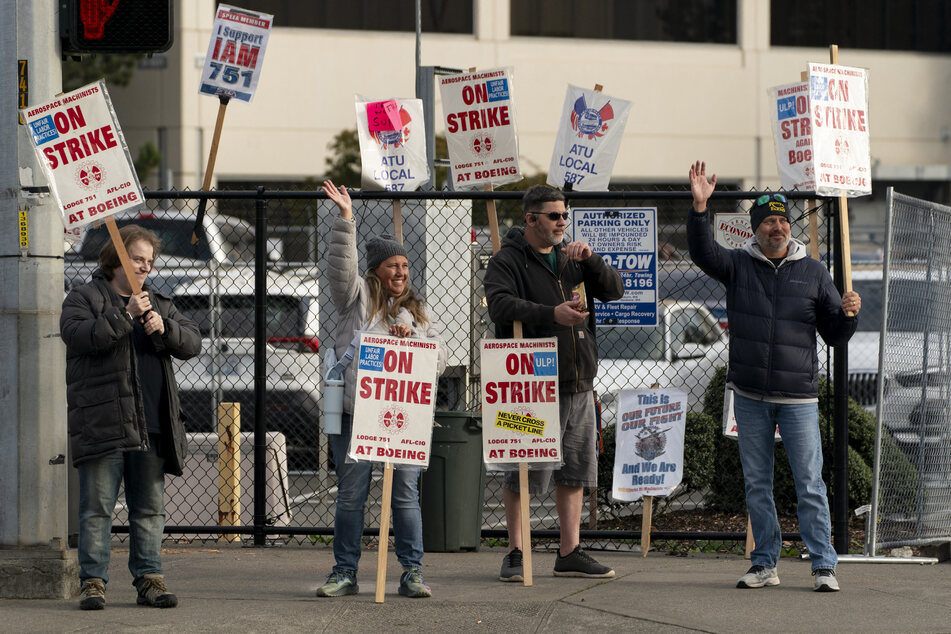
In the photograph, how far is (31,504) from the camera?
6.82m

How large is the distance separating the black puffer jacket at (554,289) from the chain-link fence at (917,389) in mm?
1992

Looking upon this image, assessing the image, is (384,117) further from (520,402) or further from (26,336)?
(26,336)

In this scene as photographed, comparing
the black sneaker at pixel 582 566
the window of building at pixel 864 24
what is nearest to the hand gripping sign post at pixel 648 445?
the black sneaker at pixel 582 566

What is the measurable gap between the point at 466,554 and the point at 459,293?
244cm

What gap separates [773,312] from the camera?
6.99m

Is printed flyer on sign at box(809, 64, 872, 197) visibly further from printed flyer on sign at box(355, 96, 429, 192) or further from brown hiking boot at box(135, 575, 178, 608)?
brown hiking boot at box(135, 575, 178, 608)

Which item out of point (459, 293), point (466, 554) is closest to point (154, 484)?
point (466, 554)

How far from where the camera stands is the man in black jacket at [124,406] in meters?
6.39

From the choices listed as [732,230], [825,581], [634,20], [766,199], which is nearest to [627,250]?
[732,230]

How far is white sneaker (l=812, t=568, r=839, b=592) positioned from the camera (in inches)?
275

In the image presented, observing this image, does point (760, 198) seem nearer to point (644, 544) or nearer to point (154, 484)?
point (644, 544)

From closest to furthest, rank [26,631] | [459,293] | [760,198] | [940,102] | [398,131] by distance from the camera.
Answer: [26,631] → [760,198] → [398,131] → [459,293] → [940,102]

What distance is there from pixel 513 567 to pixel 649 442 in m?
1.32

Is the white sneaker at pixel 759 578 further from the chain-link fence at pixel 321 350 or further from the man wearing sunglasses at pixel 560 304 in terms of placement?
the chain-link fence at pixel 321 350
